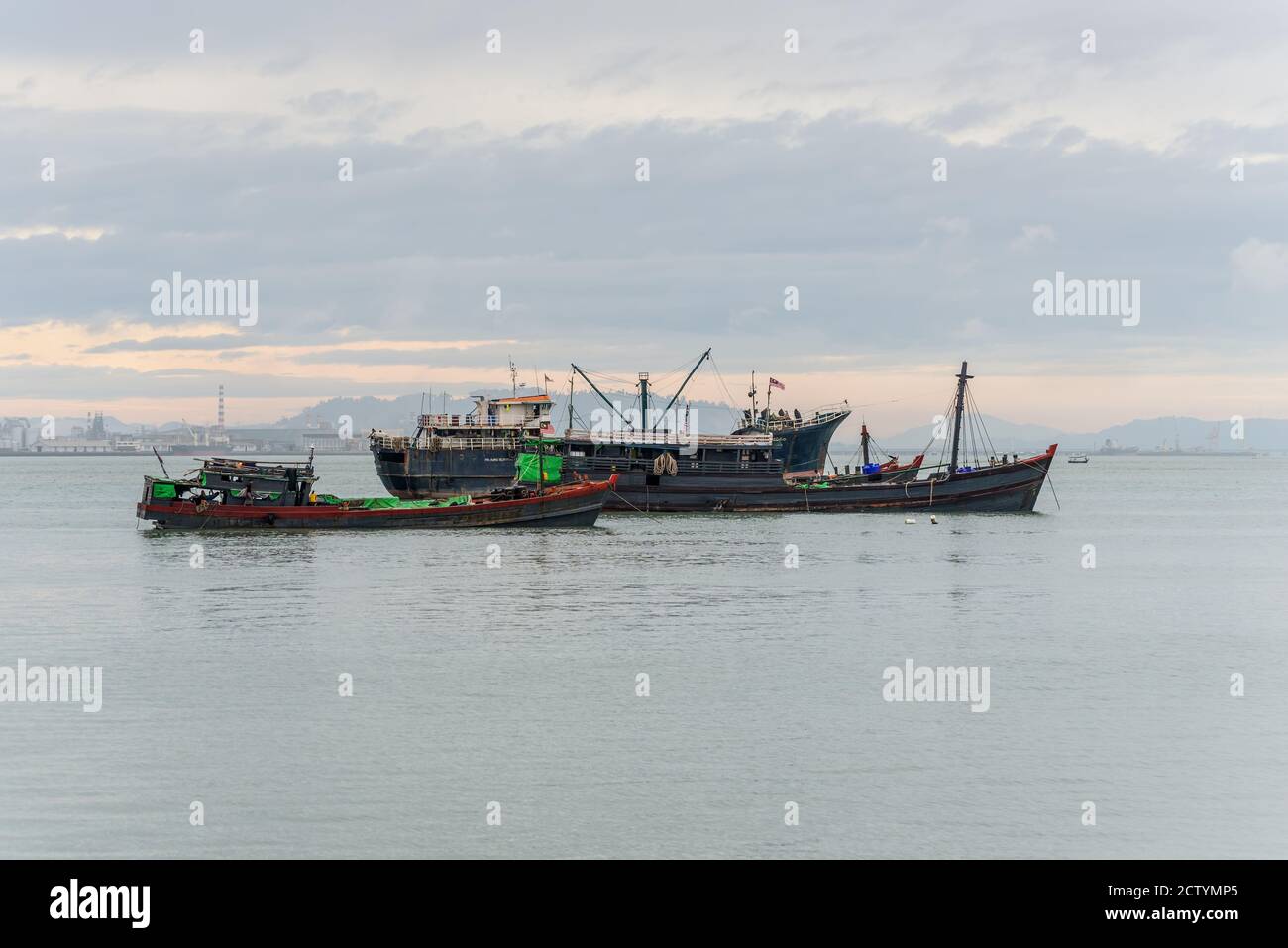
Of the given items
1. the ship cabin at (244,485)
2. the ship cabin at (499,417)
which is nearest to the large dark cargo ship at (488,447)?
the ship cabin at (499,417)

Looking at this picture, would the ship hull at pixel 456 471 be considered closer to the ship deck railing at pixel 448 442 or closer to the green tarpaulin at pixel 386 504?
the ship deck railing at pixel 448 442

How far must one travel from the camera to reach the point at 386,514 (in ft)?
280

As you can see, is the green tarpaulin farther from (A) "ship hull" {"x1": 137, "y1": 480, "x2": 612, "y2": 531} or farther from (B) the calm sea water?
(B) the calm sea water

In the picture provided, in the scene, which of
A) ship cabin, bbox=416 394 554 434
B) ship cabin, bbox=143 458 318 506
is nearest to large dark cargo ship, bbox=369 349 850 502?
ship cabin, bbox=416 394 554 434

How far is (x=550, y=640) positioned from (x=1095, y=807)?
2241cm

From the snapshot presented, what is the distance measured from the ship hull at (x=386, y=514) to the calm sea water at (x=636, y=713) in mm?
13638

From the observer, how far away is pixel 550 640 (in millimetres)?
44500

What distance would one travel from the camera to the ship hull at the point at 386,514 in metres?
84.1

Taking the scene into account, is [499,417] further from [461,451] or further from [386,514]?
[386,514]

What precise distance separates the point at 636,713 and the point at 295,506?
5594 centimetres
